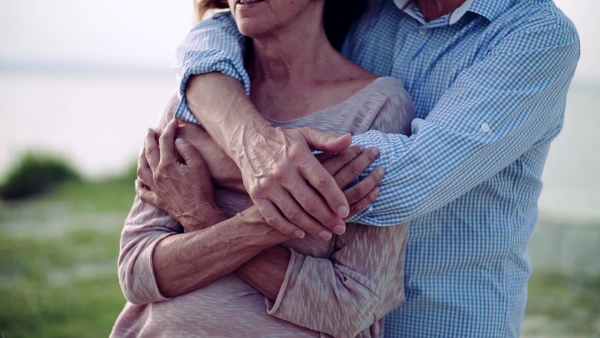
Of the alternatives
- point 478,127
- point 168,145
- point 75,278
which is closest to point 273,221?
point 168,145

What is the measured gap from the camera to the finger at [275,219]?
165 centimetres

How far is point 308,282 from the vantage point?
1.73 meters

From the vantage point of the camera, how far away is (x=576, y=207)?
6.68 meters

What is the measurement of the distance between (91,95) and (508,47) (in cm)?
963

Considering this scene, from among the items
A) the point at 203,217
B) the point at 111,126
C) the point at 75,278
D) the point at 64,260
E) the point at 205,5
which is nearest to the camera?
the point at 203,217

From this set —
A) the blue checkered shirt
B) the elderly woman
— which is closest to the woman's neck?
the elderly woman

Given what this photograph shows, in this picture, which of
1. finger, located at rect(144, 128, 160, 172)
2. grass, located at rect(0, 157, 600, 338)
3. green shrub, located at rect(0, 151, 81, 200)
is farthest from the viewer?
green shrub, located at rect(0, 151, 81, 200)

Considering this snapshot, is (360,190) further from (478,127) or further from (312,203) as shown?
(478,127)

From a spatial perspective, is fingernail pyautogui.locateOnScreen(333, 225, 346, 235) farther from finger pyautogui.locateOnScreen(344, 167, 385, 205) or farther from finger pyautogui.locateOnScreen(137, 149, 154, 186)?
finger pyautogui.locateOnScreen(137, 149, 154, 186)

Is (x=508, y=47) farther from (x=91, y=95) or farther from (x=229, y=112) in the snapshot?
(x=91, y=95)

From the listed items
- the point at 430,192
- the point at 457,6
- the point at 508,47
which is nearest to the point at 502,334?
the point at 430,192

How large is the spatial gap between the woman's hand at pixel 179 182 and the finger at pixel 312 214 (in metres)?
0.28

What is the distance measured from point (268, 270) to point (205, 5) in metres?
0.98

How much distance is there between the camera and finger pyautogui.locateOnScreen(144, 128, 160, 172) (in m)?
1.93
